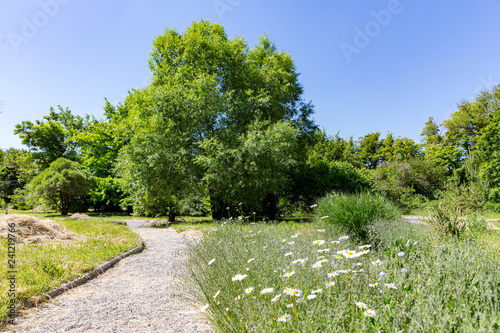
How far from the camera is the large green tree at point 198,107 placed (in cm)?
1154

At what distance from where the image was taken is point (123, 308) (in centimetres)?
293

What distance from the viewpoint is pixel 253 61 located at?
14344mm

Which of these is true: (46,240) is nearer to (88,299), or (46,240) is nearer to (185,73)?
(88,299)

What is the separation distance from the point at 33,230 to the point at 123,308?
204 inches

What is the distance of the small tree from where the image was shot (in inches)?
647

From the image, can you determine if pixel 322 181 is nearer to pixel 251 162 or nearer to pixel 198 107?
pixel 251 162

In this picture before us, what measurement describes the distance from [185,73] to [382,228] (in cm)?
1125

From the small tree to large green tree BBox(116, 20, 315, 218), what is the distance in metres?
6.08

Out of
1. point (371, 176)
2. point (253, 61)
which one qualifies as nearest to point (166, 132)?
point (253, 61)

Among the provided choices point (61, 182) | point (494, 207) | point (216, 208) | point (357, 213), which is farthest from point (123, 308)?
point (494, 207)

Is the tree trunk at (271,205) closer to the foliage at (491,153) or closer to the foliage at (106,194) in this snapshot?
the foliage at (106,194)

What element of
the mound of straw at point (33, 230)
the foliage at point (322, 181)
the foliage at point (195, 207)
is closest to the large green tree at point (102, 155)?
the foliage at point (195, 207)

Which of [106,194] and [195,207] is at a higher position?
[106,194]

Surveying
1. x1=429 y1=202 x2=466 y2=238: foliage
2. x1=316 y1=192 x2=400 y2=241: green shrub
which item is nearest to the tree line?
x1=316 y1=192 x2=400 y2=241: green shrub
